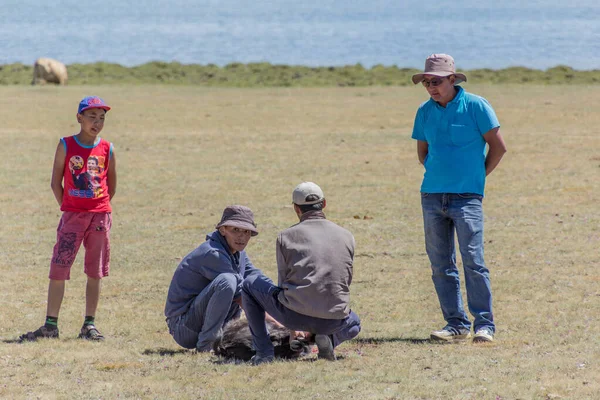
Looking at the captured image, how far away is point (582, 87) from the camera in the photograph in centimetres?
3719

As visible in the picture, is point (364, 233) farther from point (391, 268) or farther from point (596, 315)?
point (596, 315)

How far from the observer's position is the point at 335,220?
13750 millimetres

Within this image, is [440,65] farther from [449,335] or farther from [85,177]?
[85,177]

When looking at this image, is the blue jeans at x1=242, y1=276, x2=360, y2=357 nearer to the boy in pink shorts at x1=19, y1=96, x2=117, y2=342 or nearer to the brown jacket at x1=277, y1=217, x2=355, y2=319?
the brown jacket at x1=277, y1=217, x2=355, y2=319

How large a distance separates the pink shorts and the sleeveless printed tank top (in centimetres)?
7

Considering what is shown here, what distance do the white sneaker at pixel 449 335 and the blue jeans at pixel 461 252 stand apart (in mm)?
40

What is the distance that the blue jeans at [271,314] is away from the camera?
6859 millimetres

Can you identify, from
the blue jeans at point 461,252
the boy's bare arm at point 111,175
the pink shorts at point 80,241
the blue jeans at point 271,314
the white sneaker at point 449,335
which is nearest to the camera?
the blue jeans at point 271,314

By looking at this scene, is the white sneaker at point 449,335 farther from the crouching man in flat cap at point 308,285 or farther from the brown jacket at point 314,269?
the brown jacket at point 314,269

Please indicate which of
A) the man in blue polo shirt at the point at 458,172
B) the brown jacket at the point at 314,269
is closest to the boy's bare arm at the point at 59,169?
the brown jacket at the point at 314,269

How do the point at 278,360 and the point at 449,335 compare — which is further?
the point at 449,335

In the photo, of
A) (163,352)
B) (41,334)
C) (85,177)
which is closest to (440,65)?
(85,177)

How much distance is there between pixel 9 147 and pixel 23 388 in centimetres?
1564

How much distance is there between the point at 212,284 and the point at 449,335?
73.8 inches
